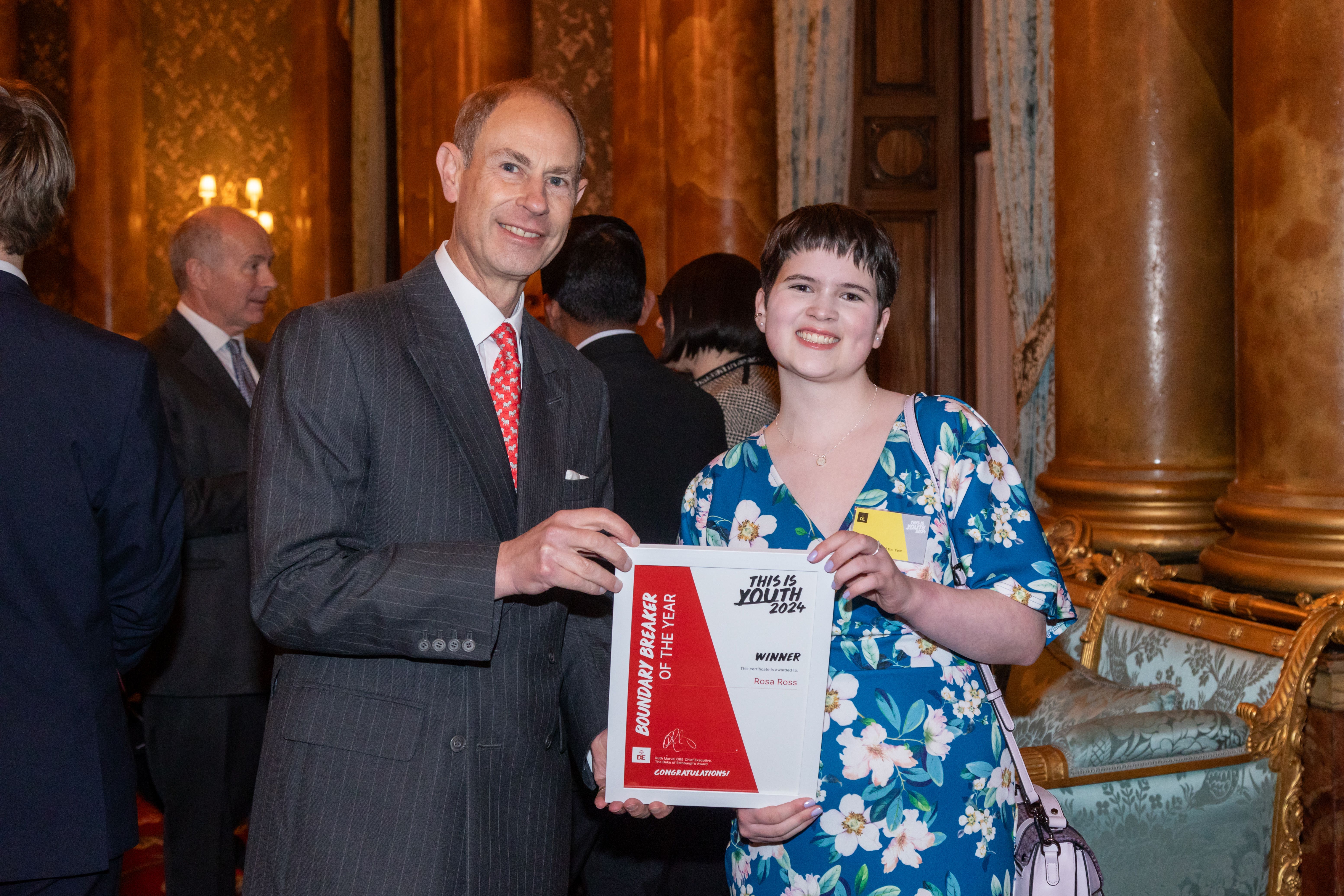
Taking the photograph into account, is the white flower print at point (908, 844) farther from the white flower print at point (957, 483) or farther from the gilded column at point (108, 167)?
the gilded column at point (108, 167)

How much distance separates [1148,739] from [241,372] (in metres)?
2.87

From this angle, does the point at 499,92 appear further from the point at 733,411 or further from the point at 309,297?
the point at 309,297

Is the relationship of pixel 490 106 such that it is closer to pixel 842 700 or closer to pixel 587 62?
pixel 842 700

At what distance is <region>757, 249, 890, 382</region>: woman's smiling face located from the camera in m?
1.82

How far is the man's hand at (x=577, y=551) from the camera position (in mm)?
1489

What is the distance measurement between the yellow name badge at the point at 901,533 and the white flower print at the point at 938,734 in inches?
9.4

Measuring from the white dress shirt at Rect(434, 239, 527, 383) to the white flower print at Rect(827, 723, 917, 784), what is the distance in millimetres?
797

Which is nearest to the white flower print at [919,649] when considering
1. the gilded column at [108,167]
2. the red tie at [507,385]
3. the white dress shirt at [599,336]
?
the red tie at [507,385]

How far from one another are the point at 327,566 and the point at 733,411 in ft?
6.25

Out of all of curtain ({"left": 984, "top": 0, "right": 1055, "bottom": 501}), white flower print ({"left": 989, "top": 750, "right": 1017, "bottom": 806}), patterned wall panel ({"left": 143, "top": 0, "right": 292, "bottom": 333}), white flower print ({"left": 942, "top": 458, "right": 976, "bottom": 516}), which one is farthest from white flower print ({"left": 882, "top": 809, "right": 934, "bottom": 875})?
patterned wall panel ({"left": 143, "top": 0, "right": 292, "bottom": 333})

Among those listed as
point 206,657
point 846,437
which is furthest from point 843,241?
point 206,657

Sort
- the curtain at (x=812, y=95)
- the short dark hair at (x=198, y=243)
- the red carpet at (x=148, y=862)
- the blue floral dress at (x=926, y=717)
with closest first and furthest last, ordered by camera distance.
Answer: the blue floral dress at (x=926, y=717) < the short dark hair at (x=198, y=243) < the red carpet at (x=148, y=862) < the curtain at (x=812, y=95)

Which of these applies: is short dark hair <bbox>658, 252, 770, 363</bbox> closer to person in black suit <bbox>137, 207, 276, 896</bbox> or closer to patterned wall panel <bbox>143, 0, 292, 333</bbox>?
person in black suit <bbox>137, 207, 276, 896</bbox>

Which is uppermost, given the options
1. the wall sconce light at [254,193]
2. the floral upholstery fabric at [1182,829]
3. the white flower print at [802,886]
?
the wall sconce light at [254,193]
